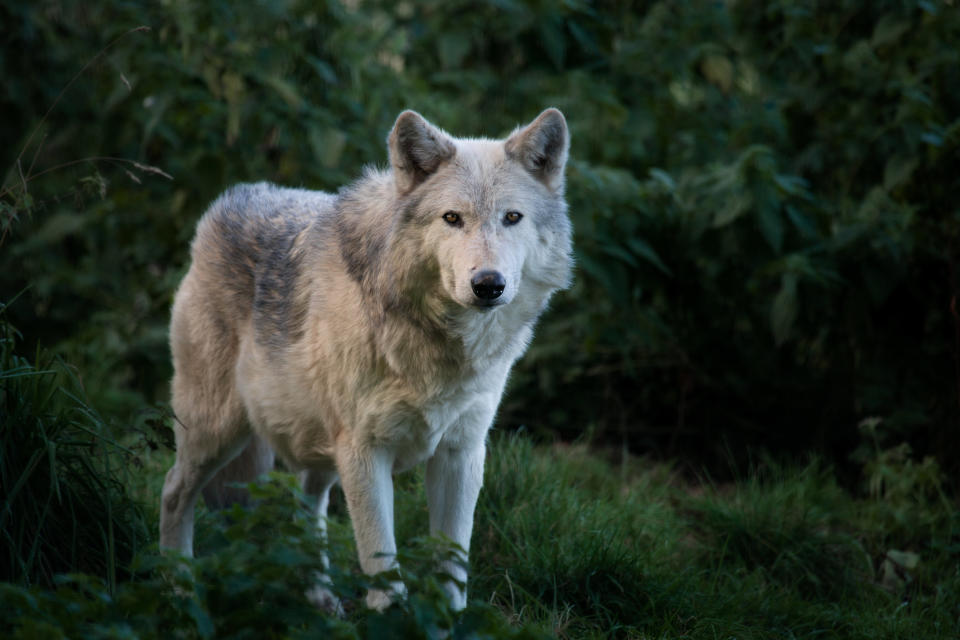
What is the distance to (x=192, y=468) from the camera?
405cm

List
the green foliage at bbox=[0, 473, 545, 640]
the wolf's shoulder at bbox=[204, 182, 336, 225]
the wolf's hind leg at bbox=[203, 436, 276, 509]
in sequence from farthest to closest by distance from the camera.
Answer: the wolf's hind leg at bbox=[203, 436, 276, 509] → the wolf's shoulder at bbox=[204, 182, 336, 225] → the green foliage at bbox=[0, 473, 545, 640]

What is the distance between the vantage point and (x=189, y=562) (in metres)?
2.28

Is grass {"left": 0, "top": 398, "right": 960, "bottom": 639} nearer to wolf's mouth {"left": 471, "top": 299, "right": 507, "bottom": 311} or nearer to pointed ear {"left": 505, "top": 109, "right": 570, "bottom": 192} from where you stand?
wolf's mouth {"left": 471, "top": 299, "right": 507, "bottom": 311}

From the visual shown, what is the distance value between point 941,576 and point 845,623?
1.07 metres

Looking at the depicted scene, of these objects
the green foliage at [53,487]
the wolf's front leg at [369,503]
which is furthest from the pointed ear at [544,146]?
the green foliage at [53,487]

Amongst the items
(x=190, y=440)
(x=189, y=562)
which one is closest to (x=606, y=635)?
(x=189, y=562)

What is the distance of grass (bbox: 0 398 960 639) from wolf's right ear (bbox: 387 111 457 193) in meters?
1.40

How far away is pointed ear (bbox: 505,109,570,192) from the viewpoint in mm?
3475

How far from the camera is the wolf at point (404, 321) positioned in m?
3.33

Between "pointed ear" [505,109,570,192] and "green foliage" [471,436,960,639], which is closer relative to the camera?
"pointed ear" [505,109,570,192]

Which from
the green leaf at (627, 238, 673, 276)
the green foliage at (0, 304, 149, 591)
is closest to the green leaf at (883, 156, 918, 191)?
the green leaf at (627, 238, 673, 276)

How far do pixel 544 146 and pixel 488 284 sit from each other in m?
0.80

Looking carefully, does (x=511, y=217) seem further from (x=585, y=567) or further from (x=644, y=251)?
(x=644, y=251)

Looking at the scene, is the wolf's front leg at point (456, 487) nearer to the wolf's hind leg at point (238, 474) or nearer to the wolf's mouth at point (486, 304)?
the wolf's mouth at point (486, 304)
